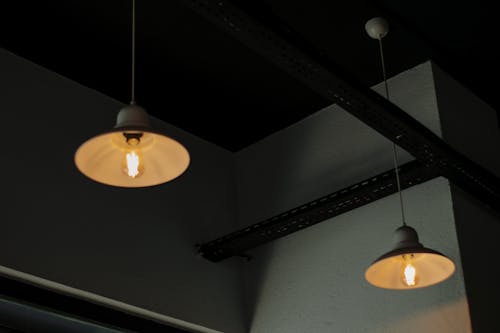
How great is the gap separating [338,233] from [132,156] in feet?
7.47

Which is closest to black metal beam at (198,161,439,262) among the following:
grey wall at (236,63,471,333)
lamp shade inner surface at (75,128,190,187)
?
grey wall at (236,63,471,333)

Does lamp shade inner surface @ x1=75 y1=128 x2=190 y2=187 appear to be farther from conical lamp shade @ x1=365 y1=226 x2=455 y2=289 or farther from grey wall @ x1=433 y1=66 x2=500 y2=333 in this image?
grey wall @ x1=433 y1=66 x2=500 y2=333

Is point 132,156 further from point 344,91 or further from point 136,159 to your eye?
point 344,91

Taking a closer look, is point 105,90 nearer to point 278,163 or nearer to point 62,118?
point 62,118

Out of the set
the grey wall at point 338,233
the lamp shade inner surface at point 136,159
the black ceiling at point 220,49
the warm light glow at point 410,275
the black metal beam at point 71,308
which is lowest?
the warm light glow at point 410,275

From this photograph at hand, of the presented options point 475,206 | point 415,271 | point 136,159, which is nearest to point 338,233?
point 475,206

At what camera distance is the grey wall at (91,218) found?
14.3 feet

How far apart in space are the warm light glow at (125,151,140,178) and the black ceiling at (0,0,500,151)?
1517 mm

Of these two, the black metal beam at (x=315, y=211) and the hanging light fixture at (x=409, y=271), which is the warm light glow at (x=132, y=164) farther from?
the black metal beam at (x=315, y=211)

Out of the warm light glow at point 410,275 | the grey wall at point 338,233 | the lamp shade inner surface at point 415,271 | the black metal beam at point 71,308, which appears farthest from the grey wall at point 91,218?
the warm light glow at point 410,275

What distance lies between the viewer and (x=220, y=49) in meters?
4.72

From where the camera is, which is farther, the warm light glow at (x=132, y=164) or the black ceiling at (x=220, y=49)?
the black ceiling at (x=220, y=49)

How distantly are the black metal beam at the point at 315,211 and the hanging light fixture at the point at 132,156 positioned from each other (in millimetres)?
1831

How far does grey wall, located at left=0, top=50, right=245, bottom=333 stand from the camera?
436cm
